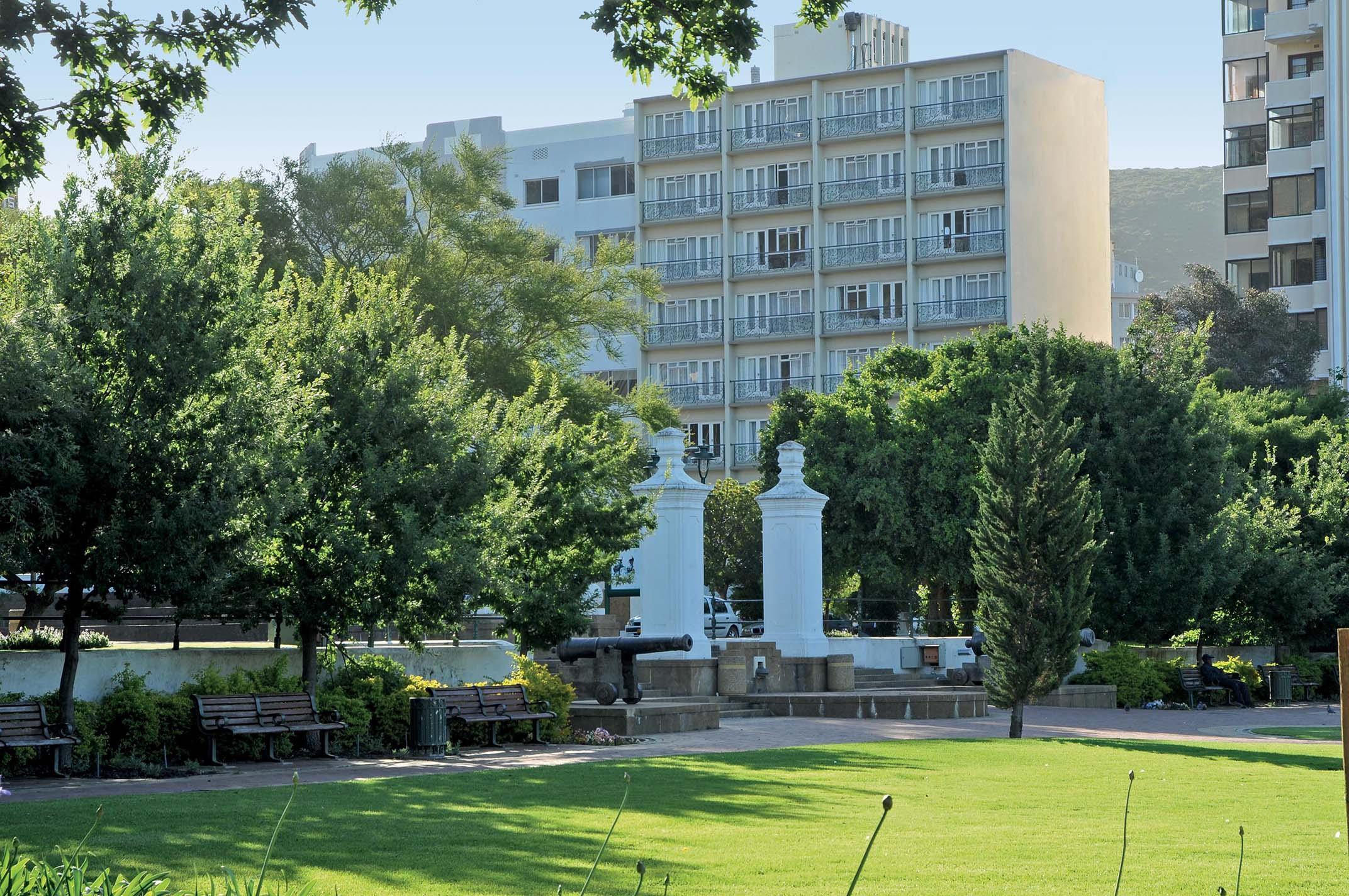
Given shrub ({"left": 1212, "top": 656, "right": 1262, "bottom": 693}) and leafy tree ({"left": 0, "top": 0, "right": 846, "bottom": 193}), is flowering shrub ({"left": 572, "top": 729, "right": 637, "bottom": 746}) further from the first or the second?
shrub ({"left": 1212, "top": 656, "right": 1262, "bottom": 693})

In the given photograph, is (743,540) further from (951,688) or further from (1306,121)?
(1306,121)

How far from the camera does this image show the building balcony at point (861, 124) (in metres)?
78.5

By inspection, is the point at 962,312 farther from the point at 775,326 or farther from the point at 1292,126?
the point at 1292,126

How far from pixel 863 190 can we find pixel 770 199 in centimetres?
473

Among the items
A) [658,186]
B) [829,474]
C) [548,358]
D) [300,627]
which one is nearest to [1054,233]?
[658,186]

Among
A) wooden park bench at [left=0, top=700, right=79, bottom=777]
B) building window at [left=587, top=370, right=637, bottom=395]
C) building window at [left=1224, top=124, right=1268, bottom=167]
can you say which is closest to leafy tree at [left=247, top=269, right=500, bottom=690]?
wooden park bench at [left=0, top=700, right=79, bottom=777]

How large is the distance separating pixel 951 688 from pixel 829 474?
55.2ft

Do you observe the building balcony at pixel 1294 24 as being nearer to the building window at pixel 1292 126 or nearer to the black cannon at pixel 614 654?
the building window at pixel 1292 126

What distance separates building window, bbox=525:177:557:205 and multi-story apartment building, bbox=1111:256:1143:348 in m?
62.8

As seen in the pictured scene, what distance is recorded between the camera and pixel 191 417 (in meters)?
19.4

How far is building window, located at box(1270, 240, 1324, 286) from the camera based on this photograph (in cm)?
7844

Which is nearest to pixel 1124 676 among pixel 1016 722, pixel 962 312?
pixel 1016 722

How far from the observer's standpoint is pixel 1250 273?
82.4m

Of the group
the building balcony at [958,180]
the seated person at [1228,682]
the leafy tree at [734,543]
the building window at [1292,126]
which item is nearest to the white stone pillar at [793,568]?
the seated person at [1228,682]
